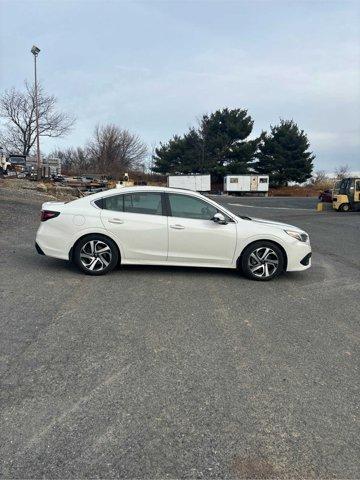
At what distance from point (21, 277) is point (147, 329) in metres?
2.97

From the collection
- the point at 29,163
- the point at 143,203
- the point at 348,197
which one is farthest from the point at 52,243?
the point at 29,163

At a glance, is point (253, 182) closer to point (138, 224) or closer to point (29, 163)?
point (29, 163)

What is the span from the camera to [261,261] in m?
6.75

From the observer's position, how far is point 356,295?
609 cm

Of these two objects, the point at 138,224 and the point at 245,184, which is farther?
the point at 245,184

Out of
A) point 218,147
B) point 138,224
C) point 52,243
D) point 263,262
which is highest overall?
point 218,147

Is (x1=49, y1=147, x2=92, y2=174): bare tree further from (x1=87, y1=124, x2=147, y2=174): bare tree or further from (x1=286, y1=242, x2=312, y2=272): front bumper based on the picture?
(x1=286, y1=242, x2=312, y2=272): front bumper

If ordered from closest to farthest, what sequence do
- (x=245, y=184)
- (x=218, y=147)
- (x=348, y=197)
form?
(x=348, y=197), (x=245, y=184), (x=218, y=147)

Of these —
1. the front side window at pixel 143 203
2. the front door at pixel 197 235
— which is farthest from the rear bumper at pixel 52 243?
the front door at pixel 197 235

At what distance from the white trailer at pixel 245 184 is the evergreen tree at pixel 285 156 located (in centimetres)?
727

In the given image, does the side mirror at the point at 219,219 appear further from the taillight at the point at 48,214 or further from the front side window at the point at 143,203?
the taillight at the point at 48,214

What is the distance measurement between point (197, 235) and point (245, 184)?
51.7 meters

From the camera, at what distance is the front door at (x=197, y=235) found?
6.61m

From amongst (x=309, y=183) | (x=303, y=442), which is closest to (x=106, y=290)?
(x=303, y=442)
